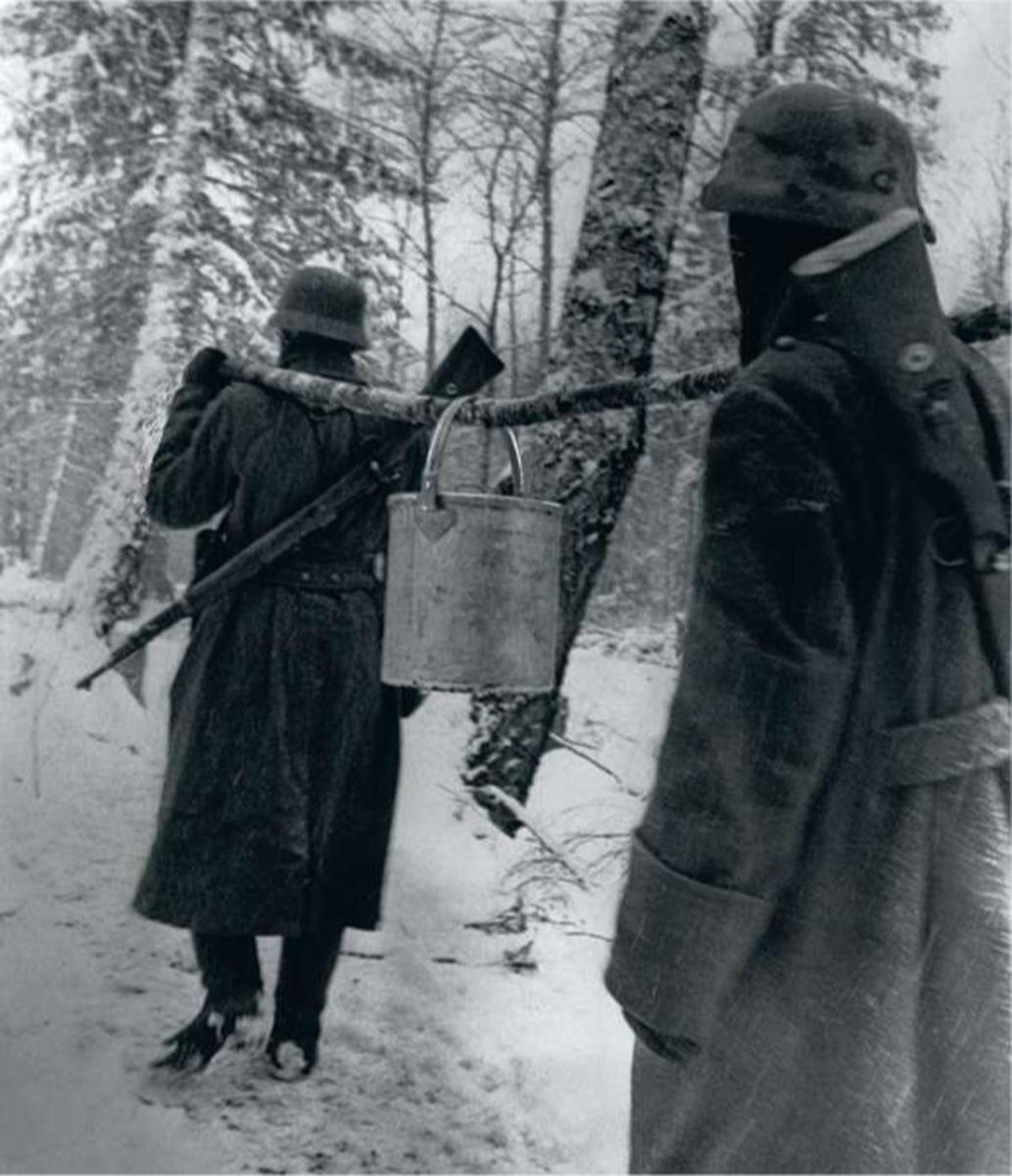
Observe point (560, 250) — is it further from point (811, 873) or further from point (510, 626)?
point (811, 873)

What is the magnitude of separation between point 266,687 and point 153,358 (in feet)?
9.51

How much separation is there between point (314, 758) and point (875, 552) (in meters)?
1.88

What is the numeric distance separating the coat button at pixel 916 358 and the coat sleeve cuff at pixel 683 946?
624 mm

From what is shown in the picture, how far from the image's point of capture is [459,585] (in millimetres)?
2154

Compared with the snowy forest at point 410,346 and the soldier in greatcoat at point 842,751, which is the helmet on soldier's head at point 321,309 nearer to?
the snowy forest at point 410,346

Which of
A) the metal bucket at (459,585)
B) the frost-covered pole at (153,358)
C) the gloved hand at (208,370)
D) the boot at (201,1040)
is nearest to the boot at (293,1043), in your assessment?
the boot at (201,1040)

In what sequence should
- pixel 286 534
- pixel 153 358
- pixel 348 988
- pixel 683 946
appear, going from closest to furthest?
pixel 683 946 → pixel 286 534 → pixel 348 988 → pixel 153 358

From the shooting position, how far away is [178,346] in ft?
17.8

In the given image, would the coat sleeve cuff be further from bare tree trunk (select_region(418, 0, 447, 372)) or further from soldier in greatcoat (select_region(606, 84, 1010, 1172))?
bare tree trunk (select_region(418, 0, 447, 372))

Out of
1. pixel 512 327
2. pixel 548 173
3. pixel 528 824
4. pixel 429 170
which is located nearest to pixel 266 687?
pixel 528 824

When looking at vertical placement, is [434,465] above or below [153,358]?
below

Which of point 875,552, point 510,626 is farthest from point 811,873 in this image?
point 510,626

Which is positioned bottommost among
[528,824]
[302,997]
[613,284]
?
[302,997]

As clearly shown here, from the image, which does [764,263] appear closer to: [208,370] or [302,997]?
[208,370]
